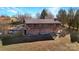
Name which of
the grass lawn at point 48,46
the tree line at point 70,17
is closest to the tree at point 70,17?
the tree line at point 70,17

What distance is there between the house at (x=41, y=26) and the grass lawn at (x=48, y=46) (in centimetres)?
9

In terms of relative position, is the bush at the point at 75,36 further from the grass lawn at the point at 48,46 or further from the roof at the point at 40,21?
the roof at the point at 40,21

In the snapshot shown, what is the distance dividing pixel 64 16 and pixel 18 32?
0.41 m

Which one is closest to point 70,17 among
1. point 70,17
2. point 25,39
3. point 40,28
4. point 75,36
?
point 70,17

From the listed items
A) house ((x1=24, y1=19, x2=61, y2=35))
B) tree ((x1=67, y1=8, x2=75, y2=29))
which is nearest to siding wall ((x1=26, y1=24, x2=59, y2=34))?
house ((x1=24, y1=19, x2=61, y2=35))

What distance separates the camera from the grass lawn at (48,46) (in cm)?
164

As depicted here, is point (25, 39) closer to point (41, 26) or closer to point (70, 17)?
point (41, 26)

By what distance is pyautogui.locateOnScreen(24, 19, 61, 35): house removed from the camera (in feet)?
5.38

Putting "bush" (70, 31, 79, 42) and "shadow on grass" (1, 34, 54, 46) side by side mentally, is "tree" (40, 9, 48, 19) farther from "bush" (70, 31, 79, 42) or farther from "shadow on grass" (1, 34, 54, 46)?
"bush" (70, 31, 79, 42)

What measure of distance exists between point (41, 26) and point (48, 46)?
18 centimetres
